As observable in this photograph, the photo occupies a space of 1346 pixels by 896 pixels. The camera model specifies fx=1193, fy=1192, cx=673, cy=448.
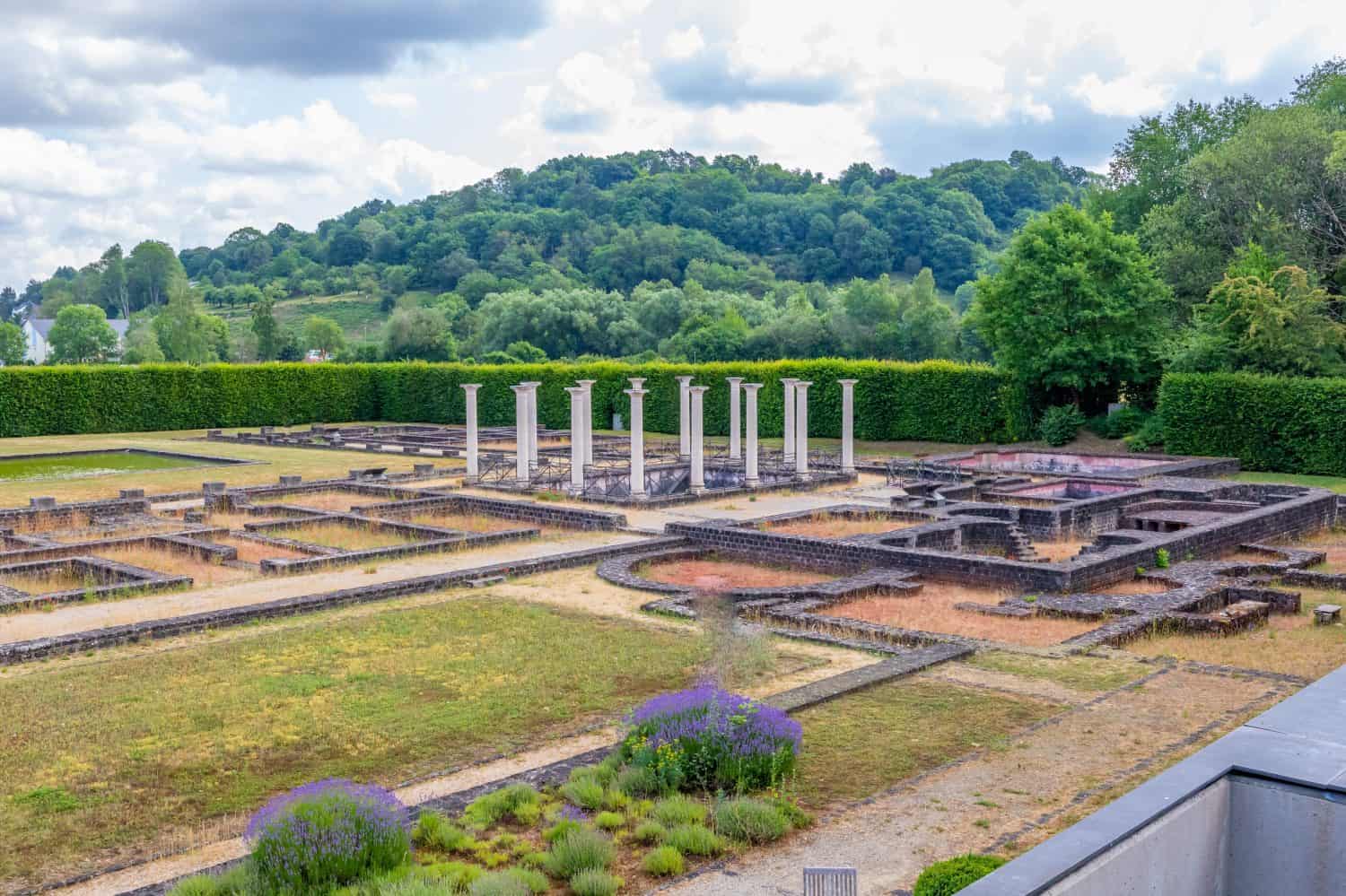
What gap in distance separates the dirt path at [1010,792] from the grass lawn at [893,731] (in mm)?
208

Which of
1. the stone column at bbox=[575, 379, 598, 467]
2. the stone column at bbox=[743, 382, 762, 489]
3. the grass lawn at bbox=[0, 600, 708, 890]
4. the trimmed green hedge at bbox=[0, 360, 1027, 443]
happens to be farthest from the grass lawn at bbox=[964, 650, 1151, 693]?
the trimmed green hedge at bbox=[0, 360, 1027, 443]

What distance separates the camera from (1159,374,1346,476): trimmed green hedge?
2631 cm

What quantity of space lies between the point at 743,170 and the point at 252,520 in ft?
303

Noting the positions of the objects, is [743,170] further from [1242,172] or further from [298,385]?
[1242,172]

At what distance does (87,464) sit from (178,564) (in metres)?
17.7

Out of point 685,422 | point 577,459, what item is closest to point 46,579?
point 577,459

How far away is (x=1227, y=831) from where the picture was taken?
491cm

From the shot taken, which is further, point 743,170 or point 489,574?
point 743,170

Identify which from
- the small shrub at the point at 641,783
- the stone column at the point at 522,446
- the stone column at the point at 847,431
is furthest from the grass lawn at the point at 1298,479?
the small shrub at the point at 641,783

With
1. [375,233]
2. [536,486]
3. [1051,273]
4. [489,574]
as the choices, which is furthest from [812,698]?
[375,233]

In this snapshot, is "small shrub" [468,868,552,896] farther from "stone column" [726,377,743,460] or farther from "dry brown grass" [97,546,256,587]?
"stone column" [726,377,743,460]

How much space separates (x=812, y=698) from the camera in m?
9.45

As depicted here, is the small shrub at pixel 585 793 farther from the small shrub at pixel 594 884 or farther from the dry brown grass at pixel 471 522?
the dry brown grass at pixel 471 522

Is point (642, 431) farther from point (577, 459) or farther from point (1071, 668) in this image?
point (1071, 668)
